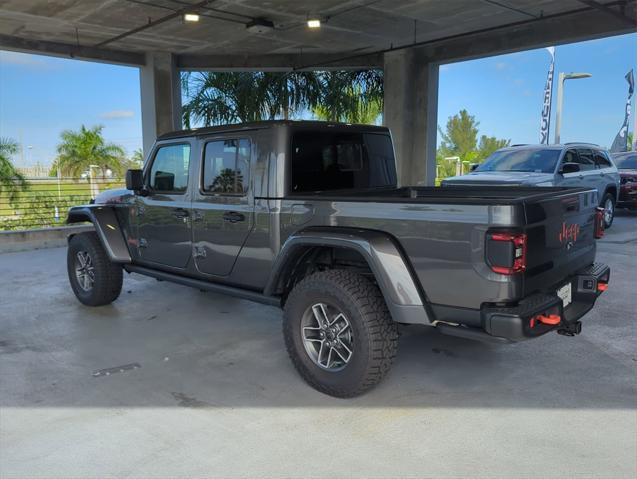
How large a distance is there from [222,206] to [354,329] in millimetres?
1511

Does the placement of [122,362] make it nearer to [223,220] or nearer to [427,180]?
[223,220]

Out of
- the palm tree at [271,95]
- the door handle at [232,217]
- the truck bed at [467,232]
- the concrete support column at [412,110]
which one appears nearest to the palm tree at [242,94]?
the palm tree at [271,95]

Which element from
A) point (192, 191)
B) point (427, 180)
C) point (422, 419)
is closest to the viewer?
point (422, 419)

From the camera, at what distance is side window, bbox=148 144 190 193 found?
4.43 metres

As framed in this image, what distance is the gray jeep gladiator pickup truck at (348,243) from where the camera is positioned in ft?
9.03

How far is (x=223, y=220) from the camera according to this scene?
4023 millimetres

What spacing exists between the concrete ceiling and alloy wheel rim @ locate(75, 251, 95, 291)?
4896 mm

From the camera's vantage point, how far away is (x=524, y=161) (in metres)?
9.75

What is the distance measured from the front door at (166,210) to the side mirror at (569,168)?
7.18 meters

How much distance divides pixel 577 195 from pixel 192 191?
278 centimetres

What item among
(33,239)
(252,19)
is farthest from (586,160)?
(33,239)

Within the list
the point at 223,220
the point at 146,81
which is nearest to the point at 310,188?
the point at 223,220

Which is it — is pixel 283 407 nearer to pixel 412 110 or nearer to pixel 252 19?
pixel 252 19

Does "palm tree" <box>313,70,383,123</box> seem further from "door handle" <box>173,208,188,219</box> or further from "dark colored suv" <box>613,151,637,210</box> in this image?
"door handle" <box>173,208,188,219</box>
